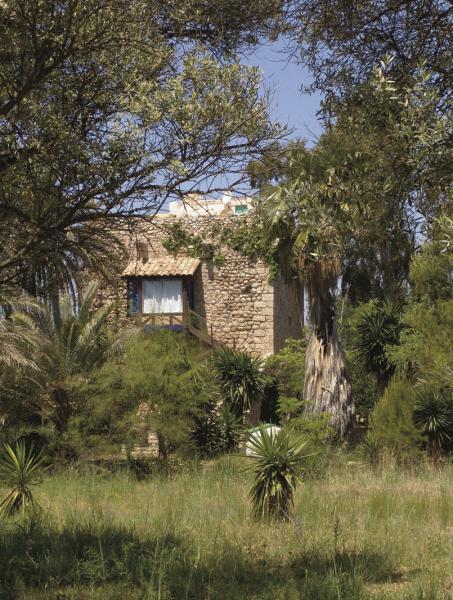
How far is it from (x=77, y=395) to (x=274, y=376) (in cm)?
744

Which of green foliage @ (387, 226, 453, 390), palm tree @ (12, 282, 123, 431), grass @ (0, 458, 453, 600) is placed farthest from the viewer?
green foliage @ (387, 226, 453, 390)

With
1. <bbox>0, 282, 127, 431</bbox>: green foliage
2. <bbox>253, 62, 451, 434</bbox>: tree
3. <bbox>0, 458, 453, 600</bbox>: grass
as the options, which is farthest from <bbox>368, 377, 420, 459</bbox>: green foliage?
<bbox>253, 62, 451, 434</bbox>: tree

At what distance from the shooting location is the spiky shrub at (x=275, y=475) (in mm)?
10797

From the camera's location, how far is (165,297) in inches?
1109

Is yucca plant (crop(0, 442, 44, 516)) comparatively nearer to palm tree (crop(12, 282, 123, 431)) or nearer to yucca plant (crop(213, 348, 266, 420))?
palm tree (crop(12, 282, 123, 431))

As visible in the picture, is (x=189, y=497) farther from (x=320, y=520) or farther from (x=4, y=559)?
(x=4, y=559)

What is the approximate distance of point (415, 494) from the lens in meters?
12.0

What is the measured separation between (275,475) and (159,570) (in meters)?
4.75

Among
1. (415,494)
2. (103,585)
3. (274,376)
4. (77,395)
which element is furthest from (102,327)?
(103,585)

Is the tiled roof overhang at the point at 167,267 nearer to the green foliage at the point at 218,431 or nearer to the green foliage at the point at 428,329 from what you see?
the green foliage at the point at 218,431

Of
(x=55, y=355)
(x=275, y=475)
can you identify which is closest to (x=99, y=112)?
(x=275, y=475)

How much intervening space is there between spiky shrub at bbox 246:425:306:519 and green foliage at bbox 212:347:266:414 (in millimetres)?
9713

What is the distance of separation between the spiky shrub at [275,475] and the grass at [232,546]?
276mm

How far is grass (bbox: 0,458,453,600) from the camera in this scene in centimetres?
672
